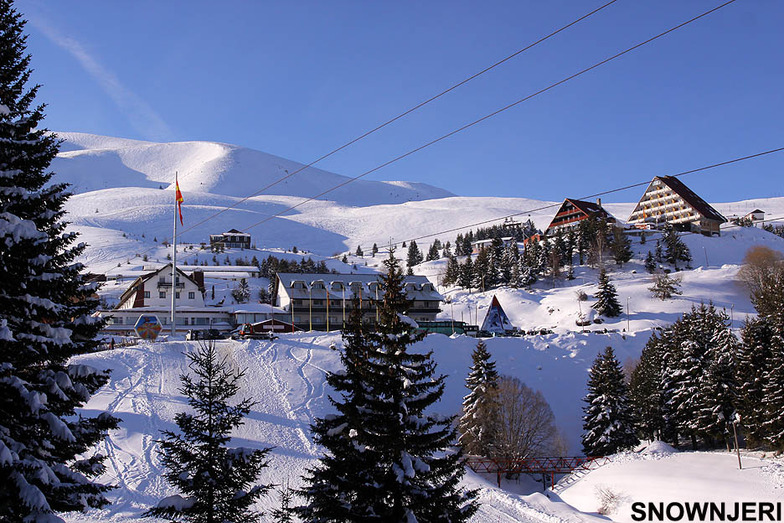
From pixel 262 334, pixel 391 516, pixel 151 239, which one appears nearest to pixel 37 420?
pixel 391 516

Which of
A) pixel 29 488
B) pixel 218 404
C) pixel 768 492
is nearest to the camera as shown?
pixel 29 488

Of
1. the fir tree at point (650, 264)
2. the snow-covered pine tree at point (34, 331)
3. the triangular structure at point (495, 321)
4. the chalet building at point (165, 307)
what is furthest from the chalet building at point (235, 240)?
the snow-covered pine tree at point (34, 331)

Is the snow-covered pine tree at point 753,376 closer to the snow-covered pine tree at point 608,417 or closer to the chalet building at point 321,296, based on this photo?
the snow-covered pine tree at point 608,417

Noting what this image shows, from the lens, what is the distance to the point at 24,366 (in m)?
10.3

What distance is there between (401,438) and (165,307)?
59520mm

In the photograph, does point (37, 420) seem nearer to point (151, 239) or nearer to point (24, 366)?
point (24, 366)

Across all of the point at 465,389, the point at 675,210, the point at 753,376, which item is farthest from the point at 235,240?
the point at 753,376

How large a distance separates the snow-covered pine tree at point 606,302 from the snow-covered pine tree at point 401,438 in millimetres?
61776

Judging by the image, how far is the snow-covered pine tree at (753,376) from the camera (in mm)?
32281

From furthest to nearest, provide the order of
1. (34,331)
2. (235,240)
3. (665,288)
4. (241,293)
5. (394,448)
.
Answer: (235,240) < (241,293) < (665,288) < (394,448) < (34,331)

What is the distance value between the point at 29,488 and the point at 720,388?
125ft

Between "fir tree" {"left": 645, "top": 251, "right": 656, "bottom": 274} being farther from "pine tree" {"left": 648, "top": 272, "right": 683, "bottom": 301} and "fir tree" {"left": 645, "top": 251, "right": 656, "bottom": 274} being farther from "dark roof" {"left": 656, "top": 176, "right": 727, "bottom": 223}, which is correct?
"dark roof" {"left": 656, "top": 176, "right": 727, "bottom": 223}

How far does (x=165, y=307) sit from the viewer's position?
Answer: 6669cm

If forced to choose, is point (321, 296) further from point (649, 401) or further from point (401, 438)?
point (401, 438)
